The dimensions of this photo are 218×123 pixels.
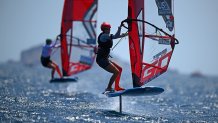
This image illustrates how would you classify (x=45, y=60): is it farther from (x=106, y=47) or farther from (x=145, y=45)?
(x=145, y=45)

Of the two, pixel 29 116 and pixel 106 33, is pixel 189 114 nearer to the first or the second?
pixel 106 33

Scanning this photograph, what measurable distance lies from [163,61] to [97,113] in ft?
8.67

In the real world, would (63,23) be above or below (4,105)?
above

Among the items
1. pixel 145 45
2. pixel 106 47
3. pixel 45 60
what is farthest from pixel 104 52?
pixel 45 60

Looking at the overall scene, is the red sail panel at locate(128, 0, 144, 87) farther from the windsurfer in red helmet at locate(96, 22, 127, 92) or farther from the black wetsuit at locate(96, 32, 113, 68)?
the black wetsuit at locate(96, 32, 113, 68)

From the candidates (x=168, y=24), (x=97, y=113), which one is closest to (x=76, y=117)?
(x=97, y=113)

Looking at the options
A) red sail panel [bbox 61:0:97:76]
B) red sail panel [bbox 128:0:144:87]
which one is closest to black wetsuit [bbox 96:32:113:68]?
red sail panel [bbox 128:0:144:87]

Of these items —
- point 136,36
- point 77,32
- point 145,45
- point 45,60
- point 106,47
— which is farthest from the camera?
point 77,32

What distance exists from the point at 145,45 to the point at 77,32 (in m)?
9.06

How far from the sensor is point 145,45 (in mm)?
16016

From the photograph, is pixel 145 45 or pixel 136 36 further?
pixel 145 45

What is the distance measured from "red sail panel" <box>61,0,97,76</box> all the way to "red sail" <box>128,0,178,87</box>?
8834mm

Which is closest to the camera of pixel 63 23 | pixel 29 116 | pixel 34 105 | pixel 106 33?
pixel 29 116

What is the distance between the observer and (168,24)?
16.2 metres
